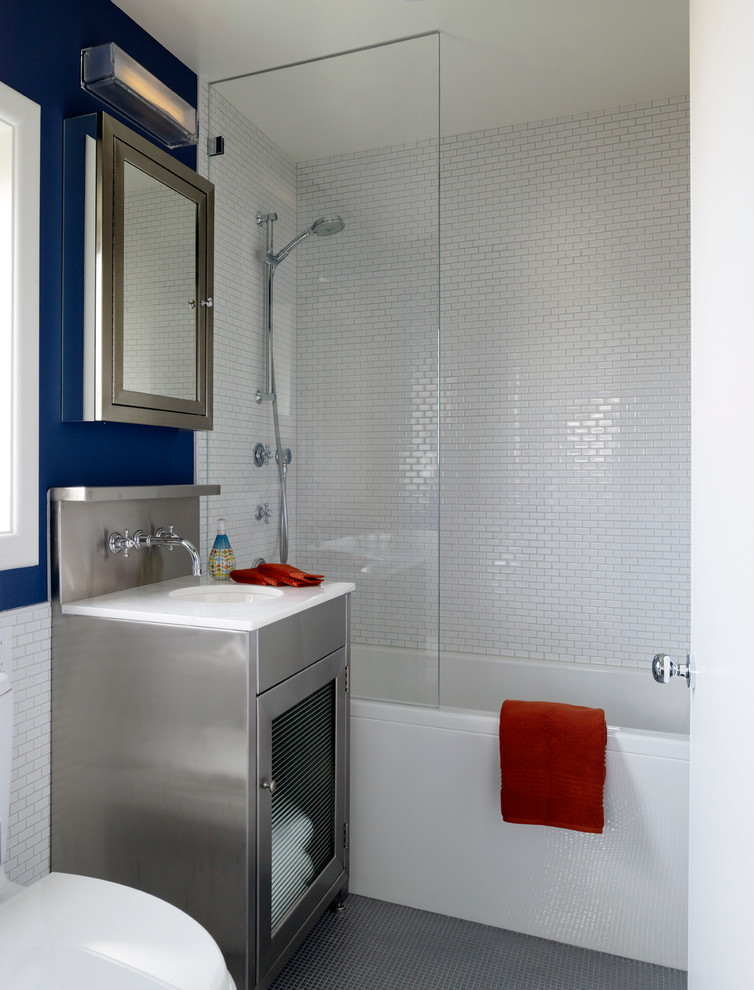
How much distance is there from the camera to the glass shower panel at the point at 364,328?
A: 92.9 inches

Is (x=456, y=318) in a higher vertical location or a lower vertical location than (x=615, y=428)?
higher

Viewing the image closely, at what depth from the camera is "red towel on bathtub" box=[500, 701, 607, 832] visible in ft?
6.34

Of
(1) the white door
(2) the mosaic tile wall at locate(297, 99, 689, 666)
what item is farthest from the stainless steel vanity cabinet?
(1) the white door

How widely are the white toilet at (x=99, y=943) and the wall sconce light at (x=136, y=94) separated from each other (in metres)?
1.92

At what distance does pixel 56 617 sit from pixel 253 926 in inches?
35.2

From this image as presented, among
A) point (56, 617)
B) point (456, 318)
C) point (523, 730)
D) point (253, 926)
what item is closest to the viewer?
point (253, 926)

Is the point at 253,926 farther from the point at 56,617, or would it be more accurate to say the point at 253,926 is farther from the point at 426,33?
the point at 426,33

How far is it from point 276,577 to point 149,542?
391mm

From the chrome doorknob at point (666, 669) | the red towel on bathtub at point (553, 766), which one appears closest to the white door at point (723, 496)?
the chrome doorknob at point (666, 669)

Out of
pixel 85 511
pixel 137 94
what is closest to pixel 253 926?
pixel 85 511

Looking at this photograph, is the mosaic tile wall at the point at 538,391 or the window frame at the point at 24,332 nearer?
the window frame at the point at 24,332

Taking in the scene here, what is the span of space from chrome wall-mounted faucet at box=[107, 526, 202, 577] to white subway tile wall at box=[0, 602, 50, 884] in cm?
25

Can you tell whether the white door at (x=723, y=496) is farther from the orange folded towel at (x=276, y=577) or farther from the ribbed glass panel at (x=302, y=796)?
the orange folded towel at (x=276, y=577)

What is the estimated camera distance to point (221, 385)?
2.46 m
